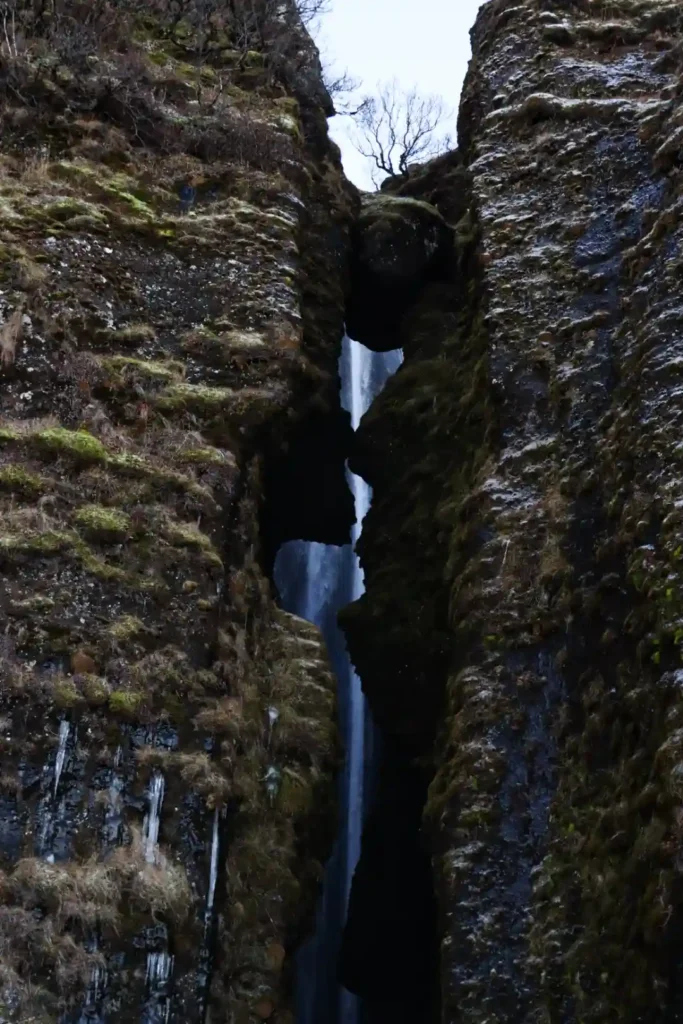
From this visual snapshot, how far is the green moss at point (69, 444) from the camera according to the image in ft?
28.9

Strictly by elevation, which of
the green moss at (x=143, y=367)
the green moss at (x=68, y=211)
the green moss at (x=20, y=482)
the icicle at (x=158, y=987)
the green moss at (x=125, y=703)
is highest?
the green moss at (x=68, y=211)

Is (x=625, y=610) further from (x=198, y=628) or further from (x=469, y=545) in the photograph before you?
(x=198, y=628)

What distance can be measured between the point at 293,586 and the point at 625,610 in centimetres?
1009

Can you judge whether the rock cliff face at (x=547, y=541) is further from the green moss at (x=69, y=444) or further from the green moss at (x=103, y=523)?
the green moss at (x=69, y=444)

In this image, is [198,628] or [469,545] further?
[469,545]

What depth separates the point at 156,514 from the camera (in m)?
8.79

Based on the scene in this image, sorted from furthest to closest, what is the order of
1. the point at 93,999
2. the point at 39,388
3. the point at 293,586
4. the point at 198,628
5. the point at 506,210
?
the point at 293,586 < the point at 506,210 < the point at 39,388 < the point at 198,628 < the point at 93,999

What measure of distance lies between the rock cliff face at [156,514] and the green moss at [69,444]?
1.1 inches

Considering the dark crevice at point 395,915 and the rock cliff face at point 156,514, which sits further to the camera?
the dark crevice at point 395,915

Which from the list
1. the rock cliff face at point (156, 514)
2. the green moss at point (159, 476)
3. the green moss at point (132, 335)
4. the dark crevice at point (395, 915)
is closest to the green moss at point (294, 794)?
the rock cliff face at point (156, 514)

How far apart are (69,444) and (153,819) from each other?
3.37 m

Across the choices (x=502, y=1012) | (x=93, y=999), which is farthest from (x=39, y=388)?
(x=502, y=1012)

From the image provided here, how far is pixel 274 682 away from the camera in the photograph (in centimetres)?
953

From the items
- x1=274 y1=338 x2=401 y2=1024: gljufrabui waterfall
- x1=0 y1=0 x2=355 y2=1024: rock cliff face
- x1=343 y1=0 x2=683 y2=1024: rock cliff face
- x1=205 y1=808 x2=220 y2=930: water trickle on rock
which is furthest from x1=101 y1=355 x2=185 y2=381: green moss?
x1=274 y1=338 x2=401 y2=1024: gljufrabui waterfall
